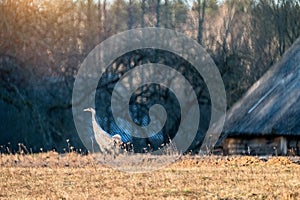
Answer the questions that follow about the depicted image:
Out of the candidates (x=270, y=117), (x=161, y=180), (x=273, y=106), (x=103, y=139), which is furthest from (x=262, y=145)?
(x=161, y=180)

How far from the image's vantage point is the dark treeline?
29.0m

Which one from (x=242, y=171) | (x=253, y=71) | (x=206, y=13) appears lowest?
(x=242, y=171)

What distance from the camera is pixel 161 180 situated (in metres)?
12.1

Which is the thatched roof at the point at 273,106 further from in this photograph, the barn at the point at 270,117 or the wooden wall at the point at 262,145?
the wooden wall at the point at 262,145

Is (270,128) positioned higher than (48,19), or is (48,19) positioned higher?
(48,19)

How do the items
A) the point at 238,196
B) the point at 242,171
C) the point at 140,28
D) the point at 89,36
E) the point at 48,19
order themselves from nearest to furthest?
1. the point at 238,196
2. the point at 242,171
3. the point at 48,19
4. the point at 89,36
5. the point at 140,28

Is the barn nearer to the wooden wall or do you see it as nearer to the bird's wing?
the wooden wall

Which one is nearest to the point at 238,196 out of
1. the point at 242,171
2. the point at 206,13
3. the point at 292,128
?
the point at 242,171

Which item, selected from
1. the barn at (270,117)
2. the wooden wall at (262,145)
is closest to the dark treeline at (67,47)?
the barn at (270,117)

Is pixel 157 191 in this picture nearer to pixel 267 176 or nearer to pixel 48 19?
pixel 267 176

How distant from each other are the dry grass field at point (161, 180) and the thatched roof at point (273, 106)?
490 cm

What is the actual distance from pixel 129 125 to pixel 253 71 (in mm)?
6343

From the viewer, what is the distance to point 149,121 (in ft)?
107

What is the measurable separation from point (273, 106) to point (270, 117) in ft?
1.99
